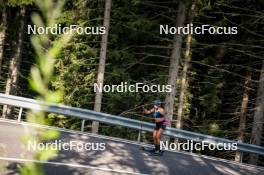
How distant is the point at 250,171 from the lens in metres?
12.3

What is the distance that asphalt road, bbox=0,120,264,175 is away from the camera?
935 centimetres

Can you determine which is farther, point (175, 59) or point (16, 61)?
point (16, 61)

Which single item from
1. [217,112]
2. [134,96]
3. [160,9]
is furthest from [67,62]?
[217,112]

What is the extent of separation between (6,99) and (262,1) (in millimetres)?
12482

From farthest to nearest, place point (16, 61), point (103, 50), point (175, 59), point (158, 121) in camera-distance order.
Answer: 1. point (16, 61)
2. point (103, 50)
3. point (175, 59)
4. point (158, 121)

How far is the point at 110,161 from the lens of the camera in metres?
10.4

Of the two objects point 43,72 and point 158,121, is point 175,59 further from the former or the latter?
point 43,72

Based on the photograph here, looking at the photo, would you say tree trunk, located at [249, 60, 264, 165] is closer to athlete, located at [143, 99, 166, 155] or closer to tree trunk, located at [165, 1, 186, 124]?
tree trunk, located at [165, 1, 186, 124]

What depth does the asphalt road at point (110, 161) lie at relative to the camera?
935 centimetres

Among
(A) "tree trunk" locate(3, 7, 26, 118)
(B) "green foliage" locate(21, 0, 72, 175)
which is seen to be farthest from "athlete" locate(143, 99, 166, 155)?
(A) "tree trunk" locate(3, 7, 26, 118)

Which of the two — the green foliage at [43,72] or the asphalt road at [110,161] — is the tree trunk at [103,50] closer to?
the asphalt road at [110,161]

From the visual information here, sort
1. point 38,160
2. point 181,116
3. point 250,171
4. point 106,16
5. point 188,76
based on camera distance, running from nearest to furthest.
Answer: point 38,160 → point 250,171 → point 106,16 → point 181,116 → point 188,76

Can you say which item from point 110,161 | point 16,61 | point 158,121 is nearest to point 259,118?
point 158,121

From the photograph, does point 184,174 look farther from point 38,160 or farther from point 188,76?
point 188,76
